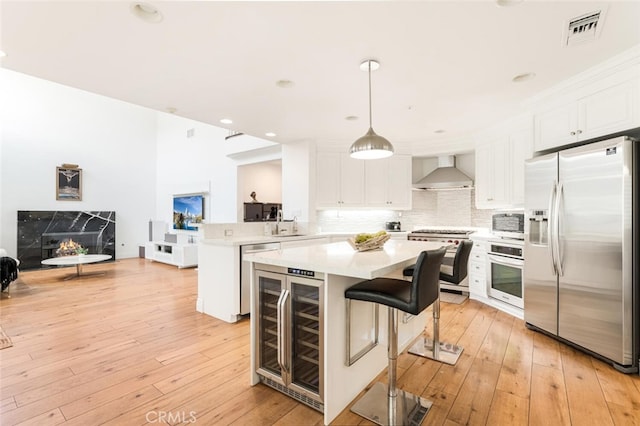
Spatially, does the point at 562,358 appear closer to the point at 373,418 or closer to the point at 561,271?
the point at 561,271

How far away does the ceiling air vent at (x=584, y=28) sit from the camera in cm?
196

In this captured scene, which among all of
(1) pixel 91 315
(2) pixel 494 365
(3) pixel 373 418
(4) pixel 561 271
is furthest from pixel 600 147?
(1) pixel 91 315

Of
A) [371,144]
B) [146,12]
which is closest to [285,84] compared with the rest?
[371,144]

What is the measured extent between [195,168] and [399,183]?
5.62 m

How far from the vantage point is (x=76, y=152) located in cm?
752

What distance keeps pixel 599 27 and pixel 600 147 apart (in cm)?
94

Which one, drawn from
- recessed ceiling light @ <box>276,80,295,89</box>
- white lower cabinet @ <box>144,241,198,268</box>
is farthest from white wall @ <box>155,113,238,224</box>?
recessed ceiling light @ <box>276,80,295,89</box>

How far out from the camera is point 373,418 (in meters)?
1.79

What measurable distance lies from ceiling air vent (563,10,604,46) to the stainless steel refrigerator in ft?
2.78

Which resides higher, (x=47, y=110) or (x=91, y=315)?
(x=47, y=110)

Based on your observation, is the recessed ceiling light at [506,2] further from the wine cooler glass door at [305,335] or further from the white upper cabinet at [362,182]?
the white upper cabinet at [362,182]

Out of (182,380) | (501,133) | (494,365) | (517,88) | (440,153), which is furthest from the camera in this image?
(440,153)

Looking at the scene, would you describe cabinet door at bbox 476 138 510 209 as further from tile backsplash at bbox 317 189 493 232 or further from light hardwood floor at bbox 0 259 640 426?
light hardwood floor at bbox 0 259 640 426

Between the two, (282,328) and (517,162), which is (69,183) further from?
(517,162)
